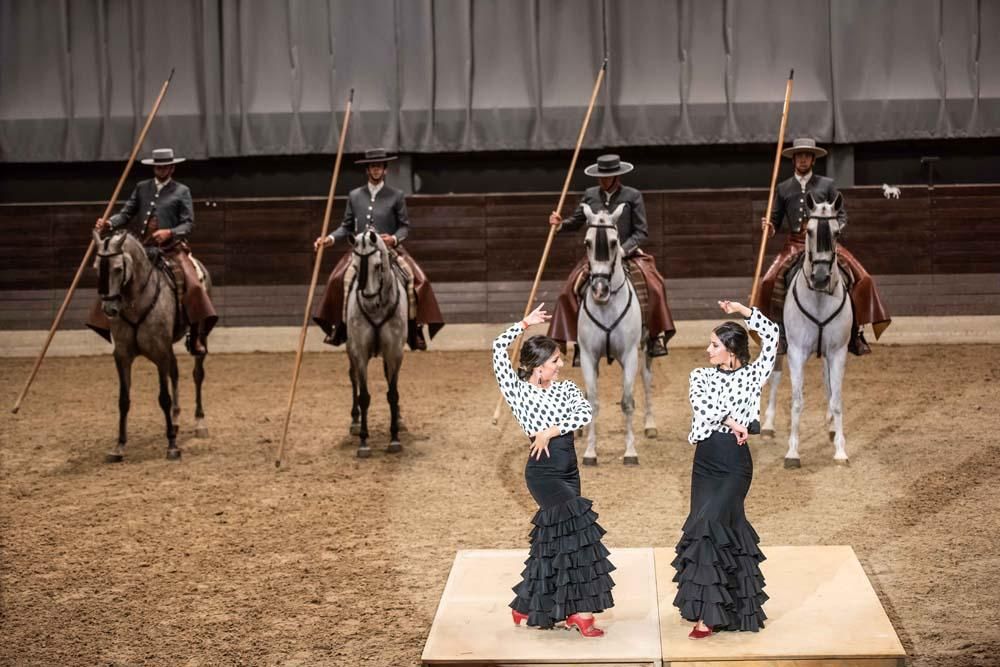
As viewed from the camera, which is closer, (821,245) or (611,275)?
(821,245)

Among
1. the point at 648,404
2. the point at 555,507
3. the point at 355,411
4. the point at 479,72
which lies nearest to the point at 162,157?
the point at 355,411

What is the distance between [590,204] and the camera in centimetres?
884

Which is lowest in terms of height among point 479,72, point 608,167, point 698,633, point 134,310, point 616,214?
point 698,633

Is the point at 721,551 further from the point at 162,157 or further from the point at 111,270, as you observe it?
the point at 162,157

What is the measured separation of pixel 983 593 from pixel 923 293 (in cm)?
864

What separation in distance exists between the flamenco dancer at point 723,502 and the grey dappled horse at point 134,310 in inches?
199

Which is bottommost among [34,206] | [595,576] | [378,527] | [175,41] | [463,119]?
[378,527]

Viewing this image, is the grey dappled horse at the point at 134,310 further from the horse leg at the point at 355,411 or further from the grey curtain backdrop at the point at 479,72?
the grey curtain backdrop at the point at 479,72

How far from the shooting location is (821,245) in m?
7.67

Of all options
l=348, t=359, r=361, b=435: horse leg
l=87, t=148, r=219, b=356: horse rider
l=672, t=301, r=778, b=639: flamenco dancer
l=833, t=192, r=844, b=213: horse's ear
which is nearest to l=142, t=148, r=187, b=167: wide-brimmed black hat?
l=87, t=148, r=219, b=356: horse rider

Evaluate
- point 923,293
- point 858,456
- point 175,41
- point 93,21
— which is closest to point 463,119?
point 175,41

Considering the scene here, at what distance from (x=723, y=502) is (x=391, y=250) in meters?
5.00

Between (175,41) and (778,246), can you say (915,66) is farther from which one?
(175,41)

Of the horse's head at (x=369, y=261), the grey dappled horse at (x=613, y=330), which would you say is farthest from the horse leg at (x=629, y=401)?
the horse's head at (x=369, y=261)
